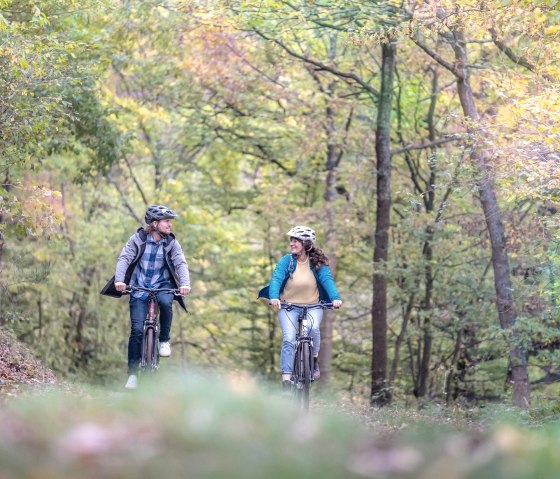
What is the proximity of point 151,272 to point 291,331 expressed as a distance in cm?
186

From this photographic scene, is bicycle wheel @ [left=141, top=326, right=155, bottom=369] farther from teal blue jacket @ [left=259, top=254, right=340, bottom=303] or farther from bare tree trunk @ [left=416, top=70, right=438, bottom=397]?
bare tree trunk @ [left=416, top=70, right=438, bottom=397]

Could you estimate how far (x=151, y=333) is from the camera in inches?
494

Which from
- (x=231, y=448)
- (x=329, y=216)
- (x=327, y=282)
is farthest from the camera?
(x=329, y=216)

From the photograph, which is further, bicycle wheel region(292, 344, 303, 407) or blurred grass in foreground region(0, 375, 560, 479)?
bicycle wheel region(292, 344, 303, 407)

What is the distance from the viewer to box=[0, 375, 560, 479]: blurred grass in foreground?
12.3 feet

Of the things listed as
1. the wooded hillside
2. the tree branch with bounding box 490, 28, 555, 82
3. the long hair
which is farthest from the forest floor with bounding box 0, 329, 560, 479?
the tree branch with bounding box 490, 28, 555, 82

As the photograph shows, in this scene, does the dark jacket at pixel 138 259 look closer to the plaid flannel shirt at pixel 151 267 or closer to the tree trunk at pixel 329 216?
the plaid flannel shirt at pixel 151 267

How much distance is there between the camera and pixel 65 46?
15.1m

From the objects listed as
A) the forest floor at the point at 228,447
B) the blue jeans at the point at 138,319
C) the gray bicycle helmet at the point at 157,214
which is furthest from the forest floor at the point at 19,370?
the forest floor at the point at 228,447

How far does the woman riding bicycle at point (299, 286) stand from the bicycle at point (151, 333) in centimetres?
128

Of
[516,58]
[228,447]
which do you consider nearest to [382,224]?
[516,58]

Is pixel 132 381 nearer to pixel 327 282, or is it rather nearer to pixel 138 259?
pixel 138 259

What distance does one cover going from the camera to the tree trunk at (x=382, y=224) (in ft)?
70.6

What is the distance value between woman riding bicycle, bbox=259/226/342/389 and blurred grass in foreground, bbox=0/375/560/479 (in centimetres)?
761
